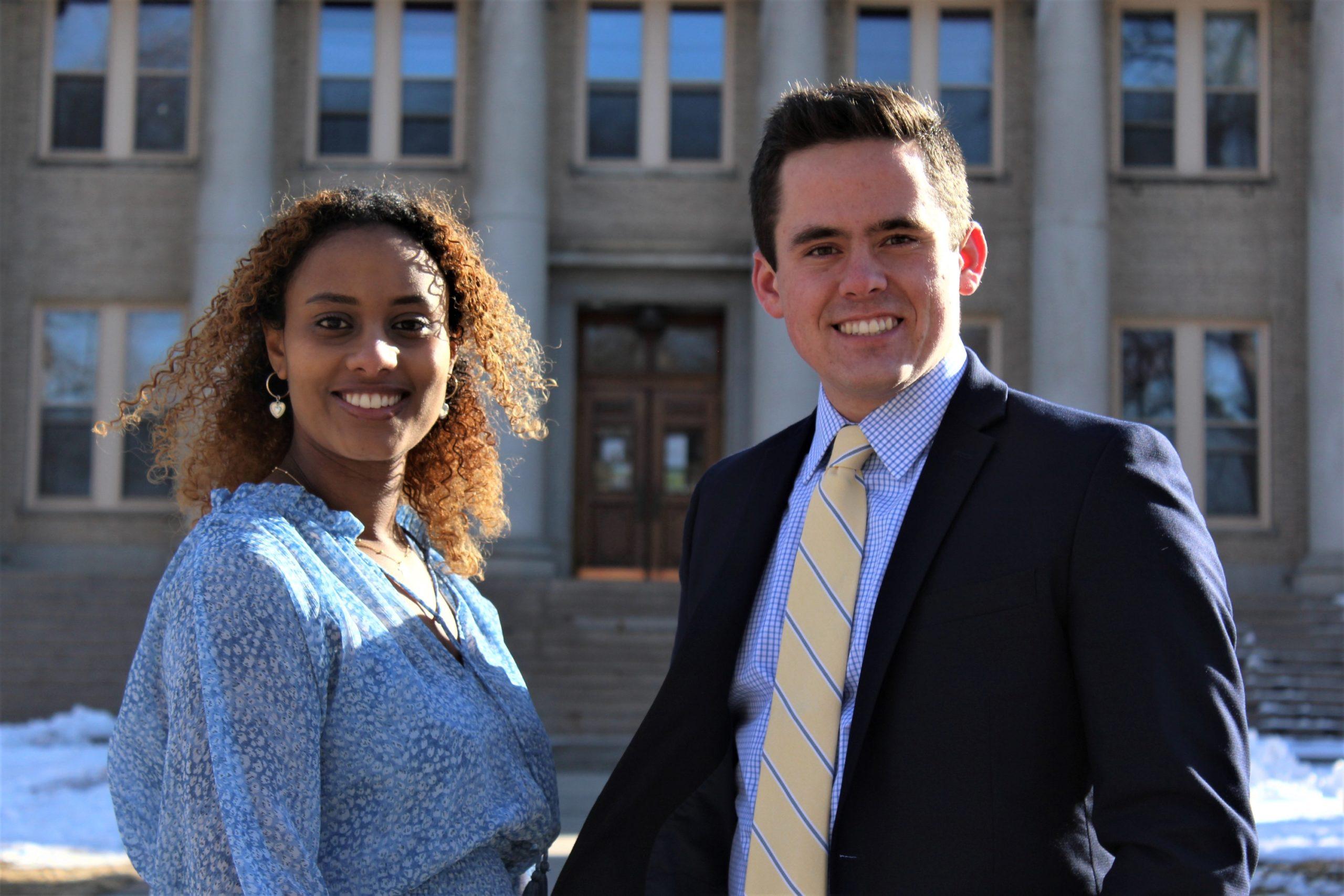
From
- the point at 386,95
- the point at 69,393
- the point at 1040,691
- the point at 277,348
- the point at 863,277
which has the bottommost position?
the point at 1040,691

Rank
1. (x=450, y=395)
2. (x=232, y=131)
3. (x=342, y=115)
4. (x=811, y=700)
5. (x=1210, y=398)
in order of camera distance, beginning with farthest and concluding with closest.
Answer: (x=342, y=115) → (x=1210, y=398) → (x=232, y=131) → (x=450, y=395) → (x=811, y=700)

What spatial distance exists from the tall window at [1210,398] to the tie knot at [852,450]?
49.9 feet

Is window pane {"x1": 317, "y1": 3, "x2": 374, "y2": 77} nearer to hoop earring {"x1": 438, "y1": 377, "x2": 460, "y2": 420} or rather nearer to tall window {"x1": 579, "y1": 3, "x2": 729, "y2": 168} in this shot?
tall window {"x1": 579, "y1": 3, "x2": 729, "y2": 168}

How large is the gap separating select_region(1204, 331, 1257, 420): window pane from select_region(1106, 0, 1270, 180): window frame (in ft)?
7.73

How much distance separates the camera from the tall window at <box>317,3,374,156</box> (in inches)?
663

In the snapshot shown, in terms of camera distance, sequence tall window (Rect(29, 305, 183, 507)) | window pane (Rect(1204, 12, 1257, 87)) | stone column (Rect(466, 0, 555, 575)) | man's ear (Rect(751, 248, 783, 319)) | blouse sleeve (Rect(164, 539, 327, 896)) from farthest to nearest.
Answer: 1. window pane (Rect(1204, 12, 1257, 87))
2. tall window (Rect(29, 305, 183, 507))
3. stone column (Rect(466, 0, 555, 575))
4. man's ear (Rect(751, 248, 783, 319))
5. blouse sleeve (Rect(164, 539, 327, 896))

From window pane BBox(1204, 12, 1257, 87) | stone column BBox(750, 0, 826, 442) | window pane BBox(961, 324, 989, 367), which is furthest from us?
window pane BBox(1204, 12, 1257, 87)

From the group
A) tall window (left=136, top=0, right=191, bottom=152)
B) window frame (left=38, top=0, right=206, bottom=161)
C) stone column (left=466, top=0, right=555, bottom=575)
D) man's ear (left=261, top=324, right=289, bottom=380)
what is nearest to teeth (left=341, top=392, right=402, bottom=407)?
man's ear (left=261, top=324, right=289, bottom=380)

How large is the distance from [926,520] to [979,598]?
0.19 metres

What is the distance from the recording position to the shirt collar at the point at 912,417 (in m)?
2.47

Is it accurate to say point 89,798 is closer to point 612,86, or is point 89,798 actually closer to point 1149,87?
point 612,86

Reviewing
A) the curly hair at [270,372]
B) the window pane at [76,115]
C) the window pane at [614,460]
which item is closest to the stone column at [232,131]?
the window pane at [76,115]

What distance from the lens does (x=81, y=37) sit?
56.0 ft

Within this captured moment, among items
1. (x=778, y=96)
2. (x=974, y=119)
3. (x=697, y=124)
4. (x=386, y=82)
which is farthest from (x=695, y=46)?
(x=386, y=82)
